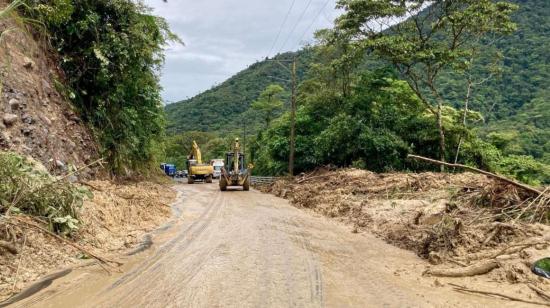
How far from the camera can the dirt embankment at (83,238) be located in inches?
266

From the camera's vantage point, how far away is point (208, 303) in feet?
19.5

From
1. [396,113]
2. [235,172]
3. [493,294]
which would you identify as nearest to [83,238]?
[493,294]

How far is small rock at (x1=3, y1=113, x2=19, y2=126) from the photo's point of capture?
11.8 m

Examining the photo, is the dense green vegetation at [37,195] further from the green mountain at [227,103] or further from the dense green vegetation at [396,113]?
the green mountain at [227,103]

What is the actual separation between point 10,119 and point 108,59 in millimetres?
7039

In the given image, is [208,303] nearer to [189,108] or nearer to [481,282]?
[481,282]

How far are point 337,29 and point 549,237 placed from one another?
25.4 metres

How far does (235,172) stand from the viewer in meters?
29.8

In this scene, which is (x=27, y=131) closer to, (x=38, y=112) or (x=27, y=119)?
(x=27, y=119)

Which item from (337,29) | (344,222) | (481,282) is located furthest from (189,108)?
(481,282)

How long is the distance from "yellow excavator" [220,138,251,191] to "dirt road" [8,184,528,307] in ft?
58.7

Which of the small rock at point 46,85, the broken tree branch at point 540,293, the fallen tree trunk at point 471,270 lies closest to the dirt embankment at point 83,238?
the small rock at point 46,85

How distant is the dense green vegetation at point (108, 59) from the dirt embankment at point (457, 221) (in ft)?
30.8

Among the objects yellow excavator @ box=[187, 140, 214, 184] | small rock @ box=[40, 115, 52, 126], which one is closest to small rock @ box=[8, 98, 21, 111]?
small rock @ box=[40, 115, 52, 126]
